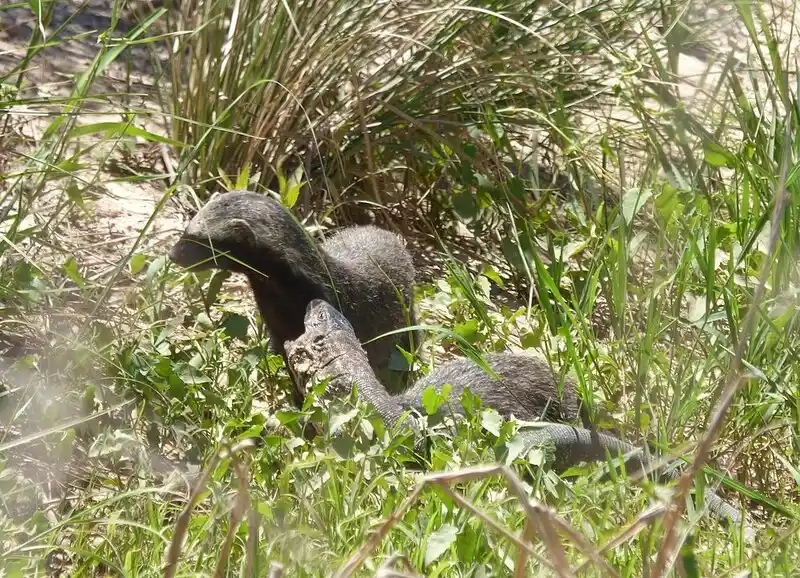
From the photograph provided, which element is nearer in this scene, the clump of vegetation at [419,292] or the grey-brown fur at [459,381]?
the clump of vegetation at [419,292]

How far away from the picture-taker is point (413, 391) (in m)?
3.21

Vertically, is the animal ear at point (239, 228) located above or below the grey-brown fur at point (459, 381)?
above

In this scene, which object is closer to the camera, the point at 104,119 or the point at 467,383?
the point at 467,383

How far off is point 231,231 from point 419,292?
93 cm

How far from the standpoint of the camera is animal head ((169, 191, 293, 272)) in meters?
3.48

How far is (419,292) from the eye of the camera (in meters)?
4.19

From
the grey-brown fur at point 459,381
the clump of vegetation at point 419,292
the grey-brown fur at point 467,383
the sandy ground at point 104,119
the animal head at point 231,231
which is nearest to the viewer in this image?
the clump of vegetation at point 419,292

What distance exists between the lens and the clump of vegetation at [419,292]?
225cm

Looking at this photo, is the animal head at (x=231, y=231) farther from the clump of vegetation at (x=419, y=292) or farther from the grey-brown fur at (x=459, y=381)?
the grey-brown fur at (x=459, y=381)

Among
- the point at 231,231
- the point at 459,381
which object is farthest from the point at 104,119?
the point at 459,381

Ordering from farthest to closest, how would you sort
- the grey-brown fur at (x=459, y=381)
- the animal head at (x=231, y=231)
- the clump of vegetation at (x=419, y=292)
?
1. the animal head at (x=231, y=231)
2. the grey-brown fur at (x=459, y=381)
3. the clump of vegetation at (x=419, y=292)

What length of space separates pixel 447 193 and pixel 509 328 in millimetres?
818

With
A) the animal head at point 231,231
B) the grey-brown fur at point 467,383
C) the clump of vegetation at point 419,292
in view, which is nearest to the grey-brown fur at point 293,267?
the animal head at point 231,231

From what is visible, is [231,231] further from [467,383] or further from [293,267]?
[467,383]
